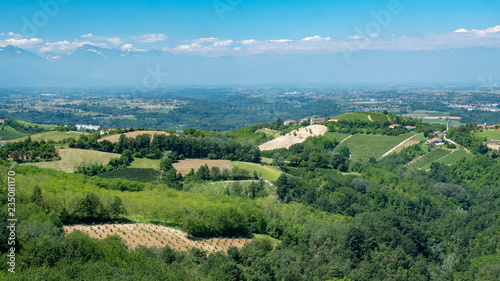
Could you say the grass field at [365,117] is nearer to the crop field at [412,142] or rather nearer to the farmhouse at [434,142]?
the crop field at [412,142]

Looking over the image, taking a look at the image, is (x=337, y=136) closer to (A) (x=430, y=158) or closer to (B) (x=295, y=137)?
(B) (x=295, y=137)

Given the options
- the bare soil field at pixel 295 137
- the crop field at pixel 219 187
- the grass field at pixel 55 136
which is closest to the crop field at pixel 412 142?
the bare soil field at pixel 295 137

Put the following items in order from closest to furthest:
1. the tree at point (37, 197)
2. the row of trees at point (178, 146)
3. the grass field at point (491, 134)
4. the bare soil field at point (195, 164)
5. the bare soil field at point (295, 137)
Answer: the tree at point (37, 197) → the bare soil field at point (195, 164) → the row of trees at point (178, 146) → the grass field at point (491, 134) → the bare soil field at point (295, 137)

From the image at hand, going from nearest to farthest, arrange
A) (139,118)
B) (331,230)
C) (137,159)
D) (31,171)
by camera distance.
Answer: (331,230) < (31,171) < (137,159) < (139,118)

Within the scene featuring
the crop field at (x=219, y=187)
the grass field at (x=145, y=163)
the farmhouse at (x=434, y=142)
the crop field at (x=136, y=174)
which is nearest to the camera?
the crop field at (x=219, y=187)

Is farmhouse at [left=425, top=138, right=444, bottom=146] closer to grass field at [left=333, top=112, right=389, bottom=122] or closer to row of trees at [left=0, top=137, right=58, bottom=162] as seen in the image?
grass field at [left=333, top=112, right=389, bottom=122]

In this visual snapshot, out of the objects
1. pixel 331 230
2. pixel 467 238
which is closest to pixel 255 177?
pixel 331 230

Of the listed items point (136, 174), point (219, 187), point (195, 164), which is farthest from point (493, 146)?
point (136, 174)

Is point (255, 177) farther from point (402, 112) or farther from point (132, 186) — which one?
point (402, 112)
